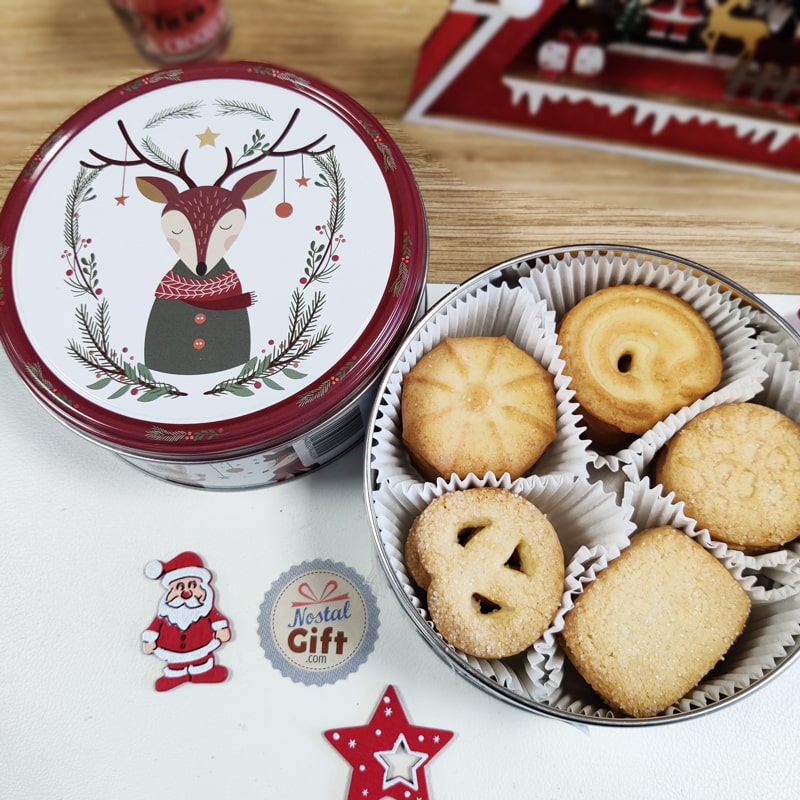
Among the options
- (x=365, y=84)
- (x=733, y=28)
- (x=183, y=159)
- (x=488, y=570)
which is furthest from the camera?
(x=365, y=84)

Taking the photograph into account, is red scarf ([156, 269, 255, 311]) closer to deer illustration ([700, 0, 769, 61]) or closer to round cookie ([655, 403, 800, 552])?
round cookie ([655, 403, 800, 552])

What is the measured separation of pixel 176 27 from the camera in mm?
1211

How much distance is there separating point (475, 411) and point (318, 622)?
1.01 ft

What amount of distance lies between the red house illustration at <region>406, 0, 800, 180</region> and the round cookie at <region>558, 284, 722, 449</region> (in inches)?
19.1

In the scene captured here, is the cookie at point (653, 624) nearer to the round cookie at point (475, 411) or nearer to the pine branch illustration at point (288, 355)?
the round cookie at point (475, 411)

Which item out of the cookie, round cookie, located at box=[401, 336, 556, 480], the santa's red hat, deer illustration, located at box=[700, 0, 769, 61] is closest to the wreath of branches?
round cookie, located at box=[401, 336, 556, 480]

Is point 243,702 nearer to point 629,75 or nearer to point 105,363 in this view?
point 105,363

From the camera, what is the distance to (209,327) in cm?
83

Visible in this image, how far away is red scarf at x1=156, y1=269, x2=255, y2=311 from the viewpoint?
0.83 metres

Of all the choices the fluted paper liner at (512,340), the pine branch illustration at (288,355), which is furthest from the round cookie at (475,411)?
the pine branch illustration at (288,355)

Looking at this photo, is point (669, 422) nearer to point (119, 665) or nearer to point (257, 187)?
point (257, 187)

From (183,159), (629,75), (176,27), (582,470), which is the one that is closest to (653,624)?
(582,470)

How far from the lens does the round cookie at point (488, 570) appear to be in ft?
2.56

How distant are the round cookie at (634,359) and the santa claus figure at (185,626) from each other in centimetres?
49
